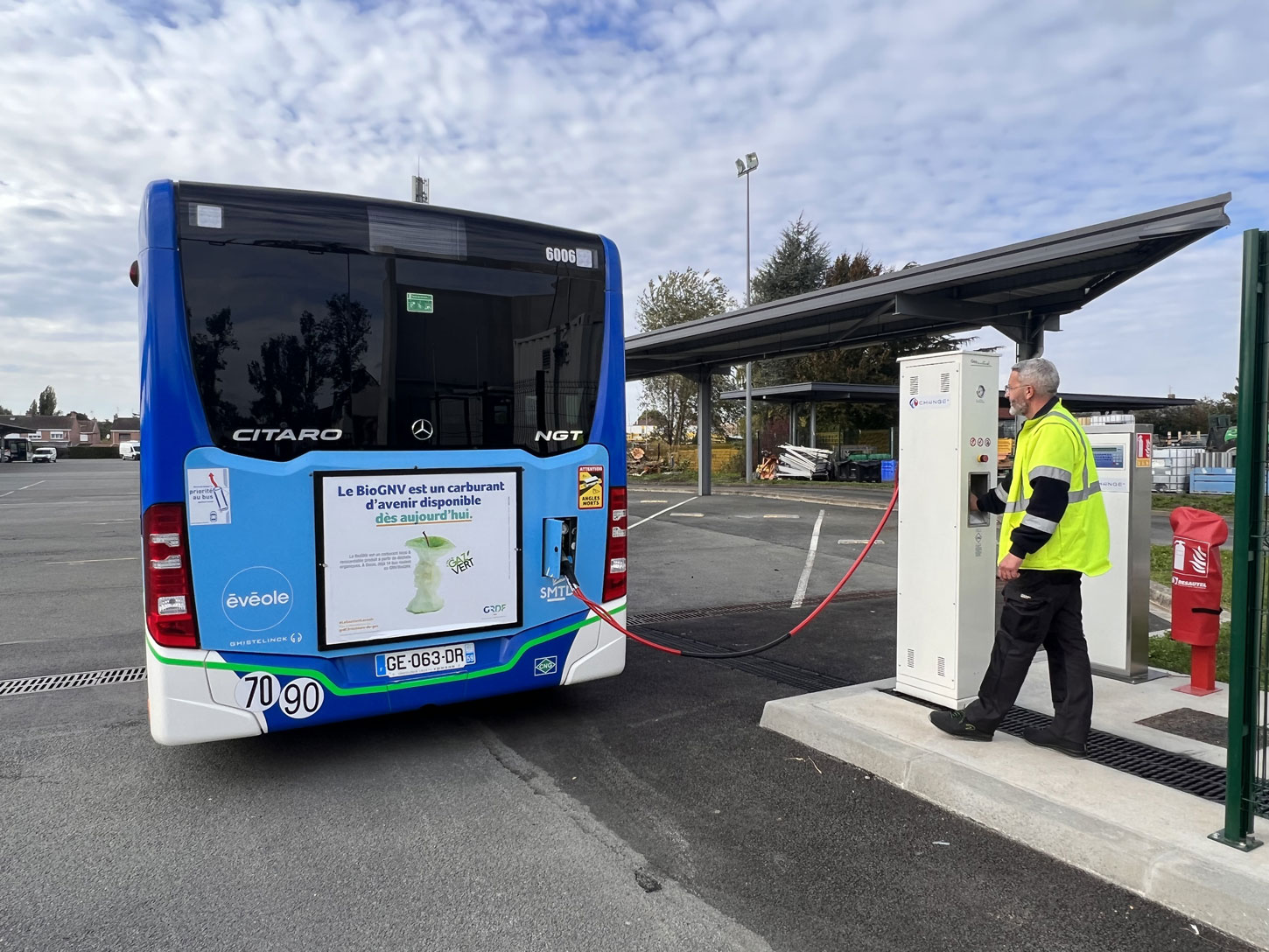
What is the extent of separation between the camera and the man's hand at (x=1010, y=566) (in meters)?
4.18

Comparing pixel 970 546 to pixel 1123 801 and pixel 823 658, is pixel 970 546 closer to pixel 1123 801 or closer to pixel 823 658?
pixel 1123 801

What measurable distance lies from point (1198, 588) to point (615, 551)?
11.7 ft

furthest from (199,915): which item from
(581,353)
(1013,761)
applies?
(1013,761)

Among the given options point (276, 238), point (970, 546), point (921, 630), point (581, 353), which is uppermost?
point (276, 238)

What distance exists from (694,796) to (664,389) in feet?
152

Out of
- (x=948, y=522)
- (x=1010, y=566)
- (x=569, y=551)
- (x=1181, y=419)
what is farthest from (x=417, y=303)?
(x=1181, y=419)

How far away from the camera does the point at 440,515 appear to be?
4.57 m

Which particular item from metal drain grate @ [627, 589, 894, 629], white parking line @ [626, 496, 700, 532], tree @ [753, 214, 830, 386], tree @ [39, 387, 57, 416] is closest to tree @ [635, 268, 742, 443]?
tree @ [753, 214, 830, 386]

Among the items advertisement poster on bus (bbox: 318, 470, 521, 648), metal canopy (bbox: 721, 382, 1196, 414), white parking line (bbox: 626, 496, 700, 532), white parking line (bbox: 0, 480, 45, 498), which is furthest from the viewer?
metal canopy (bbox: 721, 382, 1196, 414)

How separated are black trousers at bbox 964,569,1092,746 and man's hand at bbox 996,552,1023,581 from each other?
0.08 meters

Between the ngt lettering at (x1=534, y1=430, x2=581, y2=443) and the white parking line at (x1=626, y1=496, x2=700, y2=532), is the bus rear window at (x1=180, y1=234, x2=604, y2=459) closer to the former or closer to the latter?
the ngt lettering at (x1=534, y1=430, x2=581, y2=443)

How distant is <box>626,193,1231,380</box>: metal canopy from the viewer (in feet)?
35.8

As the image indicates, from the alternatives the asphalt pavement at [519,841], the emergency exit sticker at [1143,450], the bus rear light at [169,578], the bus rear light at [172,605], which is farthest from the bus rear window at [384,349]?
the emergency exit sticker at [1143,450]

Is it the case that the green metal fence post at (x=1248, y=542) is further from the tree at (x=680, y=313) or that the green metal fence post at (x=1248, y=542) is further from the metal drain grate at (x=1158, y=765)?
the tree at (x=680, y=313)
